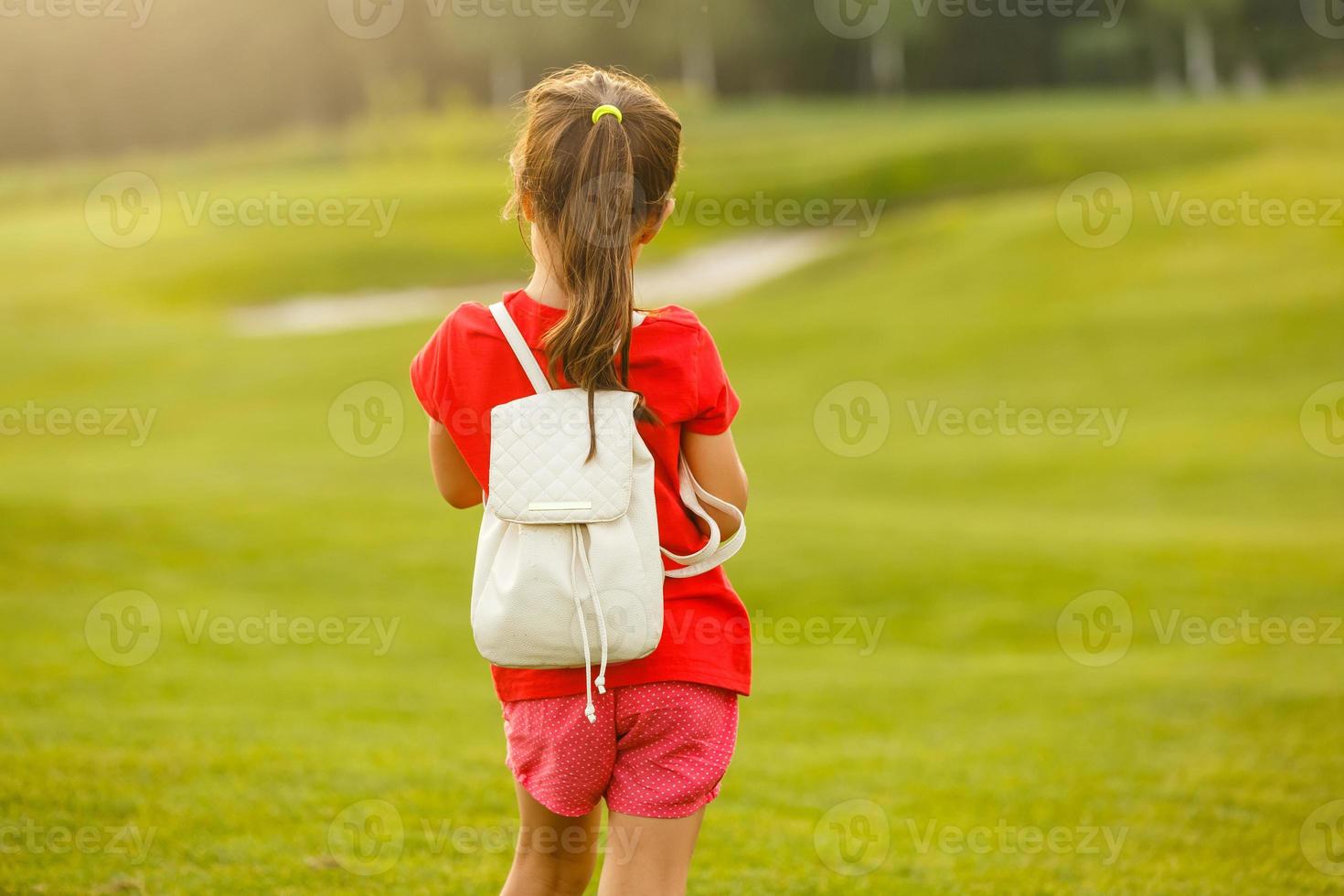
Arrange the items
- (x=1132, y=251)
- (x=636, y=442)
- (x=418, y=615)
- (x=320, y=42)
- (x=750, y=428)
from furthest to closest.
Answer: (x=320, y=42) → (x=1132, y=251) → (x=750, y=428) → (x=418, y=615) → (x=636, y=442)

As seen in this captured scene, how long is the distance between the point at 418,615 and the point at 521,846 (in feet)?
21.9

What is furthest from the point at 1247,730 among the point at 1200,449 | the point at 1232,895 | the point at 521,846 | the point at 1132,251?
the point at 1132,251

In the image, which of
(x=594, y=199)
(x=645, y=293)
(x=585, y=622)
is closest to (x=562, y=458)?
(x=585, y=622)

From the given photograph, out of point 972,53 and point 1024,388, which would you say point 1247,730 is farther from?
point 972,53

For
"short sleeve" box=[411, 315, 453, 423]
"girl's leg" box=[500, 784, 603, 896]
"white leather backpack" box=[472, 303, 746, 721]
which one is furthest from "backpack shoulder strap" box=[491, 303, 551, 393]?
"girl's leg" box=[500, 784, 603, 896]

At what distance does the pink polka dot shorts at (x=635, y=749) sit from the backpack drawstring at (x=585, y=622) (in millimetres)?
73

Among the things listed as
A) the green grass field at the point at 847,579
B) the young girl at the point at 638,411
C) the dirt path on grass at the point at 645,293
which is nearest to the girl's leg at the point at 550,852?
the young girl at the point at 638,411

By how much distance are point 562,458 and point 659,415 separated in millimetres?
210

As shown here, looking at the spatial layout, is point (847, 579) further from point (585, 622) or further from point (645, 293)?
point (645, 293)

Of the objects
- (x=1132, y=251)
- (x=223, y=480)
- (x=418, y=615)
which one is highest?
(x=1132, y=251)

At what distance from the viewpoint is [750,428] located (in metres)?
16.5

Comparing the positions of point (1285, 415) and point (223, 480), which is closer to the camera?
point (223, 480)

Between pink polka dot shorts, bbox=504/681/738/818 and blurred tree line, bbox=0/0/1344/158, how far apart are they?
4120cm

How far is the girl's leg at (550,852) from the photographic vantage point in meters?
2.64
